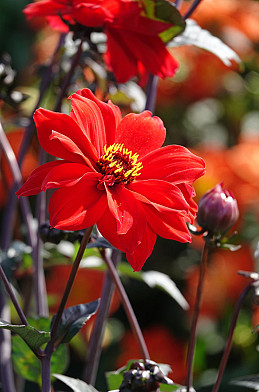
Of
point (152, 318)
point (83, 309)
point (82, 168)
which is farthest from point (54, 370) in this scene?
point (152, 318)

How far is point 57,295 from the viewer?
0.84 metres

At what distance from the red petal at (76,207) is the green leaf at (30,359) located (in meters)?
0.17

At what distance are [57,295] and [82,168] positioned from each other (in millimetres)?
480

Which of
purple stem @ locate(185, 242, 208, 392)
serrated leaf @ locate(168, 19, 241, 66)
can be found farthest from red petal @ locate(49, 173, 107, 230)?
serrated leaf @ locate(168, 19, 241, 66)

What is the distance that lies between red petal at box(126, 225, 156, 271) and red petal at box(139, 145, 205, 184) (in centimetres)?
3

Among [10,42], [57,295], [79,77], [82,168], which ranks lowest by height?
[10,42]

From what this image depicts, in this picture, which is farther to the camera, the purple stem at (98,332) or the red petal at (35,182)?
the purple stem at (98,332)

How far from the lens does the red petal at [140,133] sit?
43 centimetres

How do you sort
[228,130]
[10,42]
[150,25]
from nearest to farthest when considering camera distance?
1. [150,25]
2. [228,130]
3. [10,42]

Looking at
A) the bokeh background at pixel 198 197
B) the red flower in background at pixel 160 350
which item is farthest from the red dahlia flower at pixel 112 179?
the red flower in background at pixel 160 350

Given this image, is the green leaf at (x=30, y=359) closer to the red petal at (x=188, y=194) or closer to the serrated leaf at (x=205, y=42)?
the red petal at (x=188, y=194)

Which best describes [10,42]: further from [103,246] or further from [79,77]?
[103,246]

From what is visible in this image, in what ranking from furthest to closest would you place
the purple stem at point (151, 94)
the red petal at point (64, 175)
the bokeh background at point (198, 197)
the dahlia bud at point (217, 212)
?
the bokeh background at point (198, 197), the purple stem at point (151, 94), the dahlia bud at point (217, 212), the red petal at point (64, 175)

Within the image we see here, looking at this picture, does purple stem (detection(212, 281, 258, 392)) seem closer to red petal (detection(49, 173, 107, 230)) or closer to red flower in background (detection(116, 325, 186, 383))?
red petal (detection(49, 173, 107, 230))
